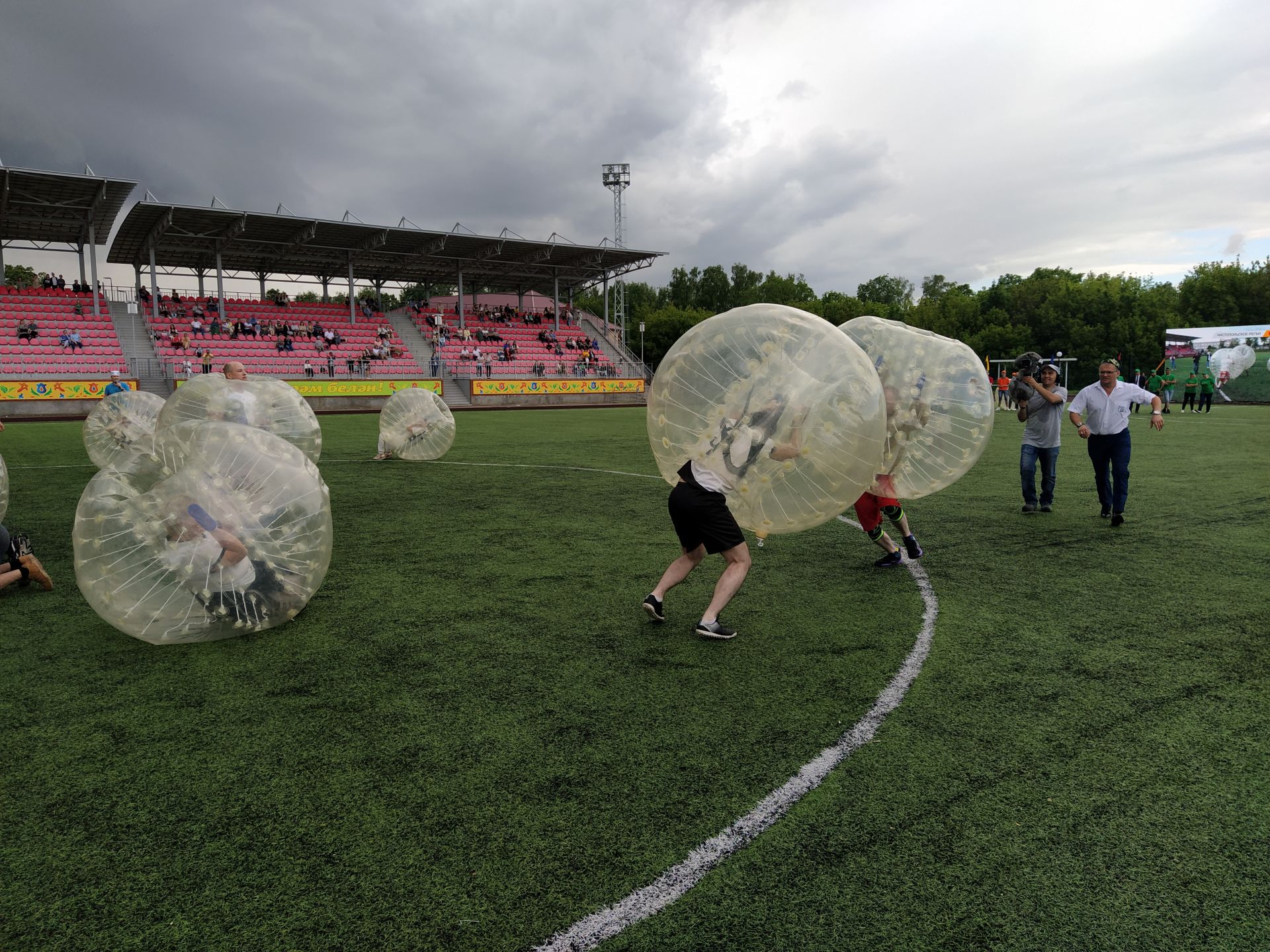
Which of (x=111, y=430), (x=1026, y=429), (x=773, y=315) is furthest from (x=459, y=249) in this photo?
(x=773, y=315)

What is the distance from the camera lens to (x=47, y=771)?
3445mm

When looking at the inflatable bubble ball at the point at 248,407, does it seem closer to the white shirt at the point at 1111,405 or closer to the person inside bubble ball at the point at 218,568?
the person inside bubble ball at the point at 218,568

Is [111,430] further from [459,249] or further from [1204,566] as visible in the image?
[459,249]

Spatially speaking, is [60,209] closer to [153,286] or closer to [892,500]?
[153,286]

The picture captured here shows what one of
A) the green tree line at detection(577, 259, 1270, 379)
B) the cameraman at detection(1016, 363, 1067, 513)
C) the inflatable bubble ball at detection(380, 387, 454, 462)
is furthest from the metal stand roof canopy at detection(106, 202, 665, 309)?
the cameraman at detection(1016, 363, 1067, 513)

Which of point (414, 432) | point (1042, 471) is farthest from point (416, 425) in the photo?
point (1042, 471)

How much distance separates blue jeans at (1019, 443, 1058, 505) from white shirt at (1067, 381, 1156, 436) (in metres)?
0.70

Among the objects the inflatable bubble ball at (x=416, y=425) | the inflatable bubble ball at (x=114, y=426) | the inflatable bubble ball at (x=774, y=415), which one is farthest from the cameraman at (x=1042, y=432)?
the inflatable bubble ball at (x=114, y=426)

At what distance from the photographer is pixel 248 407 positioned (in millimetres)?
8992

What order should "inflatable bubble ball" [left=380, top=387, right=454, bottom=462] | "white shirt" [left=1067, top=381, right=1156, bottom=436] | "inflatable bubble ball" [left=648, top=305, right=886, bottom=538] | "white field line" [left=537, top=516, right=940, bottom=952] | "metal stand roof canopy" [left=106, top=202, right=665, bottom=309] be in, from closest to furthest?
"white field line" [left=537, top=516, right=940, bottom=952] → "inflatable bubble ball" [left=648, top=305, right=886, bottom=538] → "white shirt" [left=1067, top=381, right=1156, bottom=436] → "inflatable bubble ball" [left=380, top=387, right=454, bottom=462] → "metal stand roof canopy" [left=106, top=202, right=665, bottom=309]

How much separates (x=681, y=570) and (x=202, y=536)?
304cm

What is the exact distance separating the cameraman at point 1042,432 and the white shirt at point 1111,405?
0.35 m

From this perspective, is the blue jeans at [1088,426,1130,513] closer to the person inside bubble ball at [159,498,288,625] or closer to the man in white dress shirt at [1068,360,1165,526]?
the man in white dress shirt at [1068,360,1165,526]

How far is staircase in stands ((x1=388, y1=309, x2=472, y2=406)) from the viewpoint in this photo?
40688 mm
